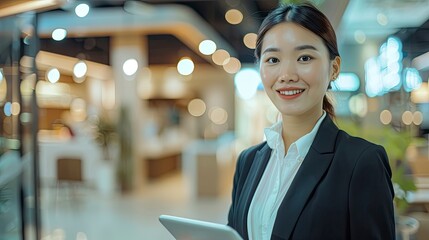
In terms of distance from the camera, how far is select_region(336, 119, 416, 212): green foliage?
3168 millimetres

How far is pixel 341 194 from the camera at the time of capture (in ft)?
3.42

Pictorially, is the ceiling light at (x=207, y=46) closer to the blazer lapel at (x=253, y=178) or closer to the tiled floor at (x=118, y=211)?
the tiled floor at (x=118, y=211)

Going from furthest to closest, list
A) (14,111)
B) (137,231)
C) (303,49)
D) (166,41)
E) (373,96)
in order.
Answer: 1. (166,41)
2. (373,96)
3. (137,231)
4. (14,111)
5. (303,49)

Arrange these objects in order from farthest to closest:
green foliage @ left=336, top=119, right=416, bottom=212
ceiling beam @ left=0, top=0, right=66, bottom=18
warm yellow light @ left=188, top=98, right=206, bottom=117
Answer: warm yellow light @ left=188, top=98, right=206, bottom=117
green foliage @ left=336, top=119, right=416, bottom=212
ceiling beam @ left=0, top=0, right=66, bottom=18

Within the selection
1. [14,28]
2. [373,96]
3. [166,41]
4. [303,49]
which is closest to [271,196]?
[303,49]

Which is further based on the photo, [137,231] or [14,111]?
[137,231]

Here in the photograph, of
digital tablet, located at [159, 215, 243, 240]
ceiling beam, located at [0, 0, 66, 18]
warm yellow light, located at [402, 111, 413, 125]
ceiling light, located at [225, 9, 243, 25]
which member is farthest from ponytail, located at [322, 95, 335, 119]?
ceiling light, located at [225, 9, 243, 25]

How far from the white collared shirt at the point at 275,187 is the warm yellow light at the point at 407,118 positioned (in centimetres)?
373

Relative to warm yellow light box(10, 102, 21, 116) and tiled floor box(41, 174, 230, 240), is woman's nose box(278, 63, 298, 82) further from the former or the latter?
tiled floor box(41, 174, 230, 240)

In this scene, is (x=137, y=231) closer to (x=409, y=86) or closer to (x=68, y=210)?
(x=68, y=210)

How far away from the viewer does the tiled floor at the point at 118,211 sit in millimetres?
5168

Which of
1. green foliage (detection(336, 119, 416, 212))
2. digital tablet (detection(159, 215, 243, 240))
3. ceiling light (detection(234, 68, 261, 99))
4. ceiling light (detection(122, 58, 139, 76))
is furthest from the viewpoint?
ceiling light (detection(234, 68, 261, 99))

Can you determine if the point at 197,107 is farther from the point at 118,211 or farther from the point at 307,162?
the point at 307,162

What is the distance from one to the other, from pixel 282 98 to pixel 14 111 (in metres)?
2.76
